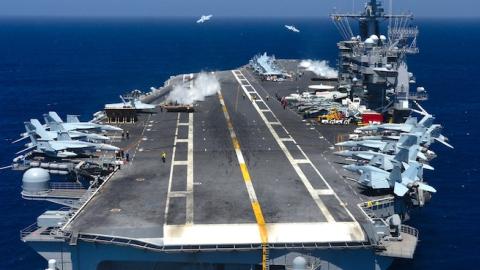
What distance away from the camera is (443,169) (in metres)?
56.6

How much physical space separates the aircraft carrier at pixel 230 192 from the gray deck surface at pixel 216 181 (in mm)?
88

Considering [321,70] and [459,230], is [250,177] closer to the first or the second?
[459,230]

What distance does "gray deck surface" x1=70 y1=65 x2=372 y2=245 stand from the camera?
28.9 metres

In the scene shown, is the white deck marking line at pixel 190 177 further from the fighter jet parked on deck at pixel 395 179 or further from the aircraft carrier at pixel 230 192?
the fighter jet parked on deck at pixel 395 179

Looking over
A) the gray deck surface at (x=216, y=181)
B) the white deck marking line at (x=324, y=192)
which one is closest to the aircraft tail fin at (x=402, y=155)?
the gray deck surface at (x=216, y=181)

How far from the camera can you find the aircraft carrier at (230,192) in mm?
26438

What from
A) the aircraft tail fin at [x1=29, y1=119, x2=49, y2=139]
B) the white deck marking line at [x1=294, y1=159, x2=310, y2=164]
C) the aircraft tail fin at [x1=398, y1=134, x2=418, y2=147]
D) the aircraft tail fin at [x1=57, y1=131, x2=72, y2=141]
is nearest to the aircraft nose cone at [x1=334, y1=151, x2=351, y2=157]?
the white deck marking line at [x1=294, y1=159, x2=310, y2=164]

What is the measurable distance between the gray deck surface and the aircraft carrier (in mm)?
88

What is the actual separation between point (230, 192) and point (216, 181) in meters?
2.54

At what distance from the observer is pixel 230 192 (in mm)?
33875

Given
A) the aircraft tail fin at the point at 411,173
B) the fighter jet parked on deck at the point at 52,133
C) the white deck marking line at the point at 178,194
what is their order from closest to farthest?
the white deck marking line at the point at 178,194 < the aircraft tail fin at the point at 411,173 < the fighter jet parked on deck at the point at 52,133

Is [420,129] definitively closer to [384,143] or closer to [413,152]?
[384,143]

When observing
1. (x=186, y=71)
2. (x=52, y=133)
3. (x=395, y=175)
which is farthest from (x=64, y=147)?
(x=186, y=71)

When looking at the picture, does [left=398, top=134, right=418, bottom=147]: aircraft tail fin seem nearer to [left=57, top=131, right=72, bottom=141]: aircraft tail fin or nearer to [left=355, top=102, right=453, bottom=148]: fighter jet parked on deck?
[left=355, top=102, right=453, bottom=148]: fighter jet parked on deck
